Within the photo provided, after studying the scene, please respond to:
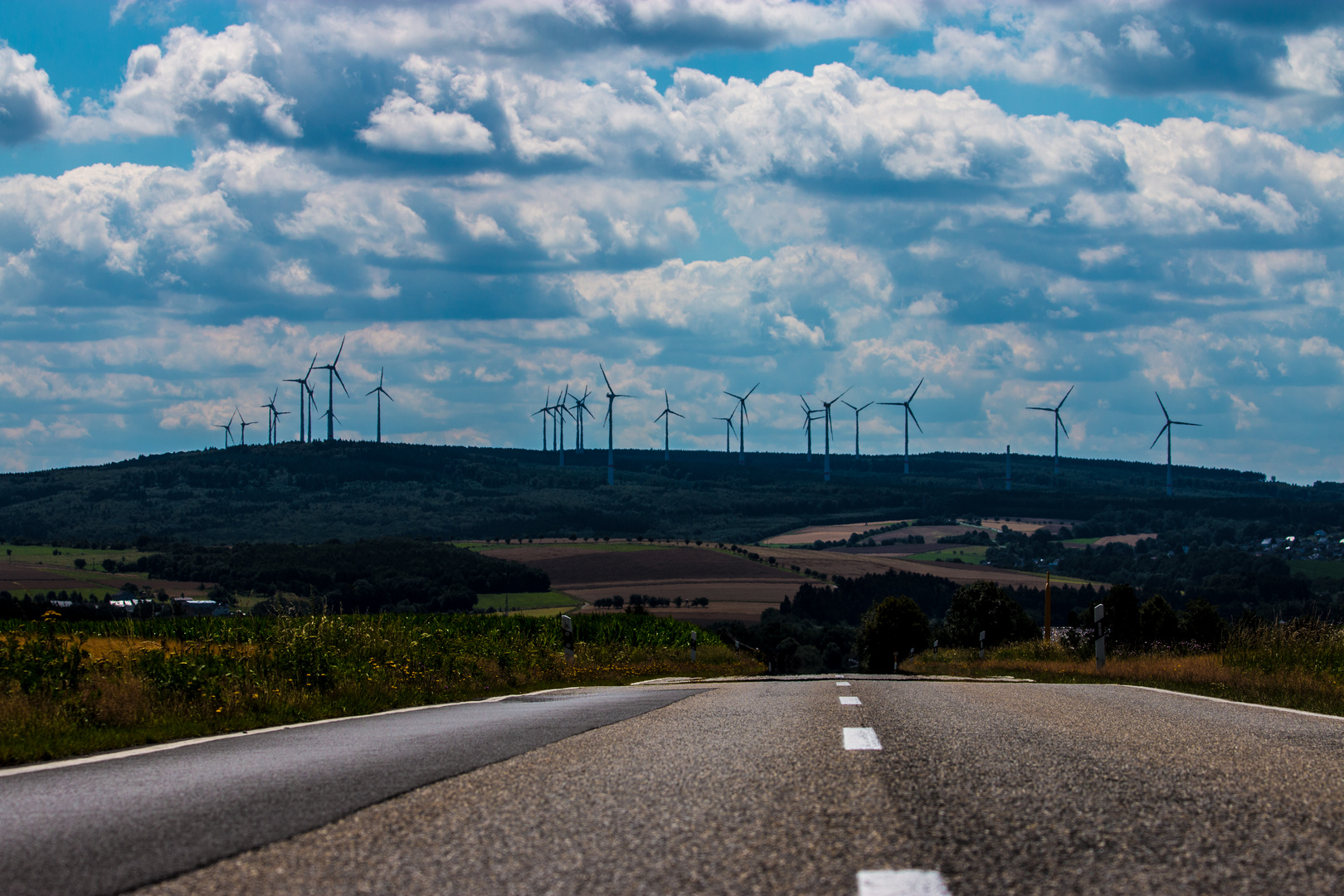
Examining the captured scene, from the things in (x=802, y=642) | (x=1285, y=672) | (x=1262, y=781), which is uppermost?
(x=1262, y=781)

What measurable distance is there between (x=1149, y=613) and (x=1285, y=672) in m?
69.4

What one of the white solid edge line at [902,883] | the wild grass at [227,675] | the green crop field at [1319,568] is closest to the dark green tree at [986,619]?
the green crop field at [1319,568]

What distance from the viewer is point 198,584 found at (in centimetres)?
12775

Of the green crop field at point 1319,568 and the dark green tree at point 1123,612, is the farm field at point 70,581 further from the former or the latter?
the green crop field at point 1319,568

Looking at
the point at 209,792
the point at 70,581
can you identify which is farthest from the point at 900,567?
the point at 209,792

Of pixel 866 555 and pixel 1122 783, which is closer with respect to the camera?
pixel 1122 783

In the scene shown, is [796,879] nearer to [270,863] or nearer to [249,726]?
[270,863]

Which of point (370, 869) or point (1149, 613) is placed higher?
point (370, 869)

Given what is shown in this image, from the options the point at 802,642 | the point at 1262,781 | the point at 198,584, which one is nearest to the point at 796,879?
the point at 1262,781

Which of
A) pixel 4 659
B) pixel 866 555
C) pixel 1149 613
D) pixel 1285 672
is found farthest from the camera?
pixel 866 555

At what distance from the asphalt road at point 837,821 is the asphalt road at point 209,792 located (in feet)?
0.45

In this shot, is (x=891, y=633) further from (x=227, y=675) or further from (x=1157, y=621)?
(x=227, y=675)

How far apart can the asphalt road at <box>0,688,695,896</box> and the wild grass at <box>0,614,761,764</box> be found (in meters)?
2.13

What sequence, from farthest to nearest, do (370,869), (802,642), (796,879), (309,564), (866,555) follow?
(866,555) < (309,564) < (802,642) < (370,869) < (796,879)
